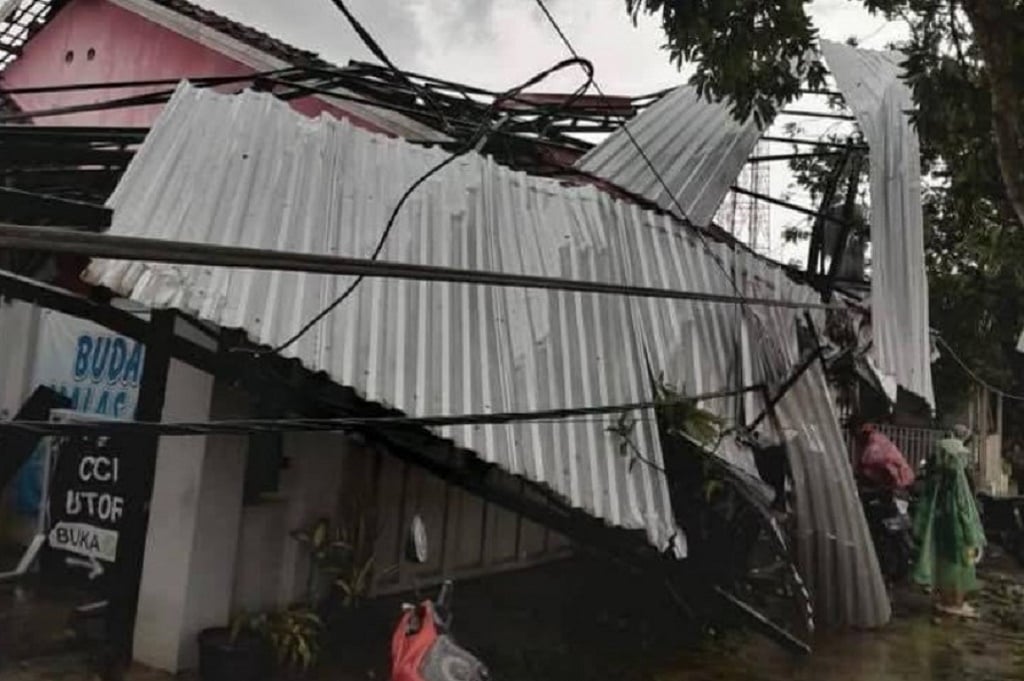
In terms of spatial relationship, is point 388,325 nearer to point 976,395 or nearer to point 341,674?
point 341,674

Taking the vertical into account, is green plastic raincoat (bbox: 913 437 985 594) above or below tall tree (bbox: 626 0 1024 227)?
below

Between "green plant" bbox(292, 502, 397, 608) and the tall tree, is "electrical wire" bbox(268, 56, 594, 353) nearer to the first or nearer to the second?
the tall tree

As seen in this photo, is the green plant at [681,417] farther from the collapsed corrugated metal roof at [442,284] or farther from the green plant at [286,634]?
the green plant at [286,634]

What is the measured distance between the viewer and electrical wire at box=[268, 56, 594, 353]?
3.52m

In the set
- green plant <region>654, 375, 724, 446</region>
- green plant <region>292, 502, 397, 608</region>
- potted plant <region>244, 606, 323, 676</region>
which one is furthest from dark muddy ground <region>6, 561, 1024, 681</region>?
green plant <region>654, 375, 724, 446</region>

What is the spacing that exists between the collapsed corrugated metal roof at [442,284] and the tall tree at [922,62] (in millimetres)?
1040

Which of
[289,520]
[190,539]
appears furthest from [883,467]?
[190,539]

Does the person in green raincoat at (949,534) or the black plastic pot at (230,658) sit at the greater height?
the person in green raincoat at (949,534)

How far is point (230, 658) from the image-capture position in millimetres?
4836

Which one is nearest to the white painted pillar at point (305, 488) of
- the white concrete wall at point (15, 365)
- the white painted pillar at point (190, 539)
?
the white painted pillar at point (190, 539)

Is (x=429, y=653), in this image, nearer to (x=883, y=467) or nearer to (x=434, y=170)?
(x=434, y=170)

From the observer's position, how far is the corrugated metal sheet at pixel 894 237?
5.76m

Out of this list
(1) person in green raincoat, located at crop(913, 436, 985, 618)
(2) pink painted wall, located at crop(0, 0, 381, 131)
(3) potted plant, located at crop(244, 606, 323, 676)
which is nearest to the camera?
(3) potted plant, located at crop(244, 606, 323, 676)

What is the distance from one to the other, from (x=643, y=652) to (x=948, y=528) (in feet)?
14.7
